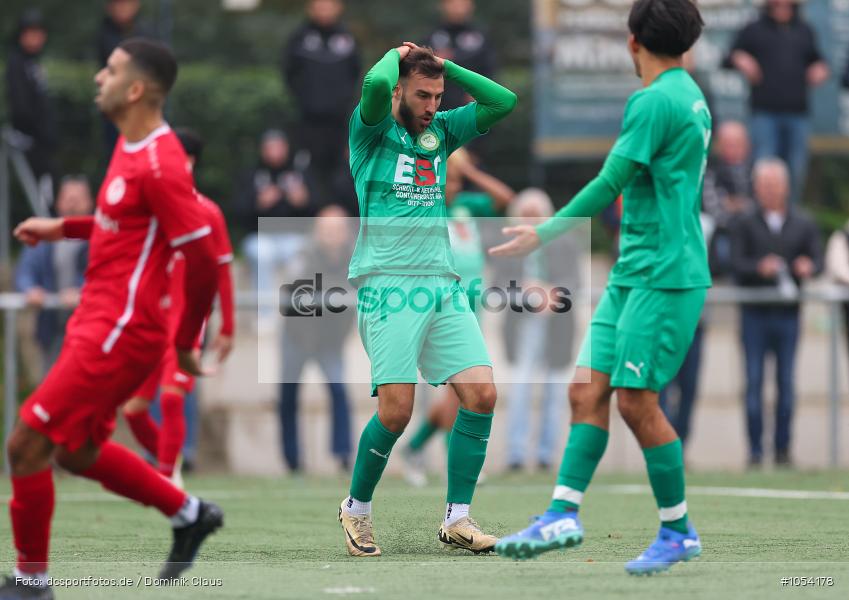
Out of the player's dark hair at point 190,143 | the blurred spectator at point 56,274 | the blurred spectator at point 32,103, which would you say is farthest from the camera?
the blurred spectator at point 32,103

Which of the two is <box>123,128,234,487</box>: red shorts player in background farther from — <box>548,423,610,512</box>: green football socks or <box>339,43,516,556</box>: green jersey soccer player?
<box>548,423,610,512</box>: green football socks

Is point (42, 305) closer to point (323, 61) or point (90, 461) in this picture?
point (323, 61)

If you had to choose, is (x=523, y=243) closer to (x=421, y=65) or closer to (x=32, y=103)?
(x=421, y=65)

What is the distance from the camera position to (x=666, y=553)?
6.54 meters

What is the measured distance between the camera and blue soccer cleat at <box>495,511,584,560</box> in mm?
6414

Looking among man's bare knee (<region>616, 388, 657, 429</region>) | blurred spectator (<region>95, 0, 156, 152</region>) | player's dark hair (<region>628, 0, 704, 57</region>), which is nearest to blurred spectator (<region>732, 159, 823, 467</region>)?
blurred spectator (<region>95, 0, 156, 152</region>)

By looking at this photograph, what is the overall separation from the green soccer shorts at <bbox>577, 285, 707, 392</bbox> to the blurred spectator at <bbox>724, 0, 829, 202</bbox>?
9029 millimetres

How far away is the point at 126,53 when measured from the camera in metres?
6.29

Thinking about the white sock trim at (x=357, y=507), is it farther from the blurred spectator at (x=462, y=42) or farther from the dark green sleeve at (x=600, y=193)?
A: the blurred spectator at (x=462, y=42)

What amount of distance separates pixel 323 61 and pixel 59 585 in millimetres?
9889

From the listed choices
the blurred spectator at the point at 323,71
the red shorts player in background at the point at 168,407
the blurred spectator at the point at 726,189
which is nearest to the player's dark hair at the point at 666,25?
the red shorts player in background at the point at 168,407

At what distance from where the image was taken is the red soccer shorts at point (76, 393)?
5.93 m

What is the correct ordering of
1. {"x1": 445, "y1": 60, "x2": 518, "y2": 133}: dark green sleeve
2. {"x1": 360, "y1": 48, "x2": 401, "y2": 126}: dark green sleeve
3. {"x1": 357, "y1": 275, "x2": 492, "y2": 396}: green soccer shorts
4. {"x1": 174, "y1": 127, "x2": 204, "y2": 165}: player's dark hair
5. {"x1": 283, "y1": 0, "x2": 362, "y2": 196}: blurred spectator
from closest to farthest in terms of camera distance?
{"x1": 360, "y1": 48, "x2": 401, "y2": 126}: dark green sleeve < {"x1": 357, "y1": 275, "x2": 492, "y2": 396}: green soccer shorts < {"x1": 445, "y1": 60, "x2": 518, "y2": 133}: dark green sleeve < {"x1": 174, "y1": 127, "x2": 204, "y2": 165}: player's dark hair < {"x1": 283, "y1": 0, "x2": 362, "y2": 196}: blurred spectator

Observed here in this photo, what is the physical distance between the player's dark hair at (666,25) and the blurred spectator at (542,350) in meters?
7.01
